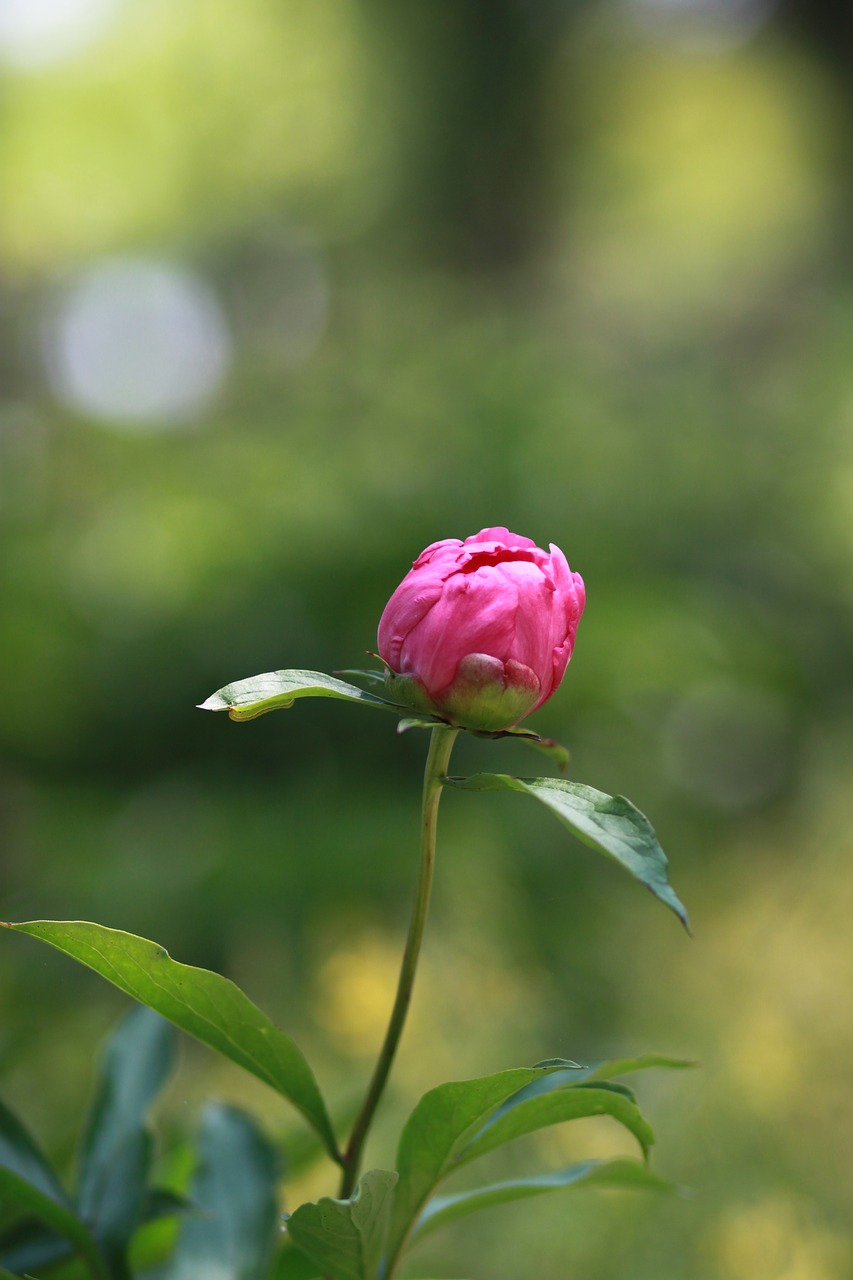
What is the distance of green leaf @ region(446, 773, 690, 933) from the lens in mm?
174

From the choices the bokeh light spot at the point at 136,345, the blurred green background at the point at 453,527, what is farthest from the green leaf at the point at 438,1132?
the bokeh light spot at the point at 136,345

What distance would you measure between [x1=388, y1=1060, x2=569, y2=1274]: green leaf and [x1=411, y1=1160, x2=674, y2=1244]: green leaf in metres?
0.03

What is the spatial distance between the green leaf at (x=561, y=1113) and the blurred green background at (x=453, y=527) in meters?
0.15

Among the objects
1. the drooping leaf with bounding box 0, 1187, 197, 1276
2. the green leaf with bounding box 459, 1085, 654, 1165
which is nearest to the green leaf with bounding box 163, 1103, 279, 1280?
the drooping leaf with bounding box 0, 1187, 197, 1276

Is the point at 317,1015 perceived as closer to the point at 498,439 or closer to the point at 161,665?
the point at 161,665

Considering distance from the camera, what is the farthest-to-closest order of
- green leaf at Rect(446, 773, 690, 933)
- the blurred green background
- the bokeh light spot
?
the bokeh light spot < the blurred green background < green leaf at Rect(446, 773, 690, 933)

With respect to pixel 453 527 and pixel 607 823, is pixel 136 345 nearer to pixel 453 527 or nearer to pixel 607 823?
pixel 453 527

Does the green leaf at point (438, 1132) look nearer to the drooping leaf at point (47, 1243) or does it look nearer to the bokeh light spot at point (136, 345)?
the drooping leaf at point (47, 1243)

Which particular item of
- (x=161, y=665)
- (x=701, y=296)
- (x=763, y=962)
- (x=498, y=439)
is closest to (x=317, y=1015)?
(x=763, y=962)

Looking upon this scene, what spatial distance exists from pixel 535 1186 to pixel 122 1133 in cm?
13

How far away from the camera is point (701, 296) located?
3305mm

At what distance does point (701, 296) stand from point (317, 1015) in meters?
3.03

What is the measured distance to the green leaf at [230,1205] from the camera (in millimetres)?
307

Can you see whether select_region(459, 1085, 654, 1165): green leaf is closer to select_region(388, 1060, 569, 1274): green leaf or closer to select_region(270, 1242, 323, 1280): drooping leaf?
select_region(388, 1060, 569, 1274): green leaf
